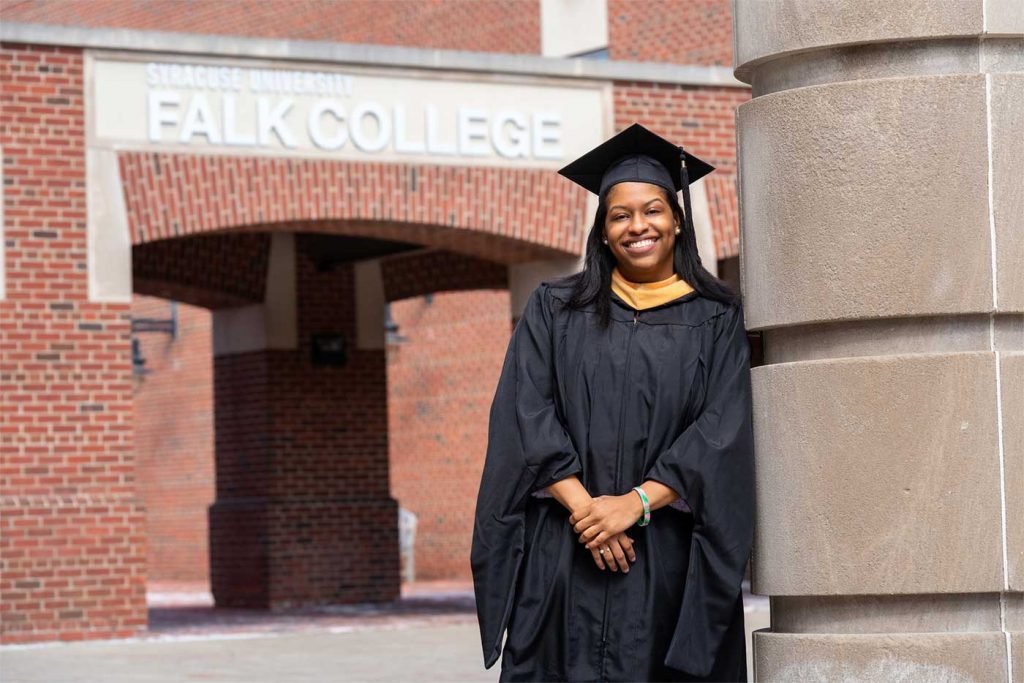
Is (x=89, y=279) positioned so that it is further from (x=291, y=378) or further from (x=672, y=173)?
(x=672, y=173)

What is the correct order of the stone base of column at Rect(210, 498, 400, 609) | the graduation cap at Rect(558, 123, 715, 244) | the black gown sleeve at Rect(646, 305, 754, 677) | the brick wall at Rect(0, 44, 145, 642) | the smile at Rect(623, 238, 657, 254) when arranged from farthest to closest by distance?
the stone base of column at Rect(210, 498, 400, 609), the brick wall at Rect(0, 44, 145, 642), the graduation cap at Rect(558, 123, 715, 244), the smile at Rect(623, 238, 657, 254), the black gown sleeve at Rect(646, 305, 754, 677)

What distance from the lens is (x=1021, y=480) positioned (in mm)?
4027

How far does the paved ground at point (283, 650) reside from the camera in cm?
1062

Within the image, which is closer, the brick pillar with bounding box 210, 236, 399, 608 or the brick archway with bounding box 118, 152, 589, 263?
the brick archway with bounding box 118, 152, 589, 263

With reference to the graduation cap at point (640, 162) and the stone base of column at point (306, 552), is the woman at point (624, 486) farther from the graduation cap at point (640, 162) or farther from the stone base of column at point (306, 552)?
the stone base of column at point (306, 552)

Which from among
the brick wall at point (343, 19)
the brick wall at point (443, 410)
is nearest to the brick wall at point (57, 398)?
the brick wall at point (443, 410)

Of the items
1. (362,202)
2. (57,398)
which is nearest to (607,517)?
(57,398)

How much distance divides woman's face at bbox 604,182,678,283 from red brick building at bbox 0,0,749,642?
9.53 metres

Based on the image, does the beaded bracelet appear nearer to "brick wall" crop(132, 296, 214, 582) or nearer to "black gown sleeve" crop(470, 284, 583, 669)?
"black gown sleeve" crop(470, 284, 583, 669)

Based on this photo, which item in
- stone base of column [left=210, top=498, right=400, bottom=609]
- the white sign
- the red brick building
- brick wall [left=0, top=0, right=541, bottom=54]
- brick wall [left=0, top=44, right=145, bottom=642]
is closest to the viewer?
brick wall [left=0, top=44, right=145, bottom=642]

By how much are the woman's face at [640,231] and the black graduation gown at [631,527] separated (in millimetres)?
140

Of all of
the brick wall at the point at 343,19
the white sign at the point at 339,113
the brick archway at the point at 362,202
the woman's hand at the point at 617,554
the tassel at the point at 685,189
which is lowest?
the woman's hand at the point at 617,554

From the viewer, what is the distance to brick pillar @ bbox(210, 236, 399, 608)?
17.5 meters

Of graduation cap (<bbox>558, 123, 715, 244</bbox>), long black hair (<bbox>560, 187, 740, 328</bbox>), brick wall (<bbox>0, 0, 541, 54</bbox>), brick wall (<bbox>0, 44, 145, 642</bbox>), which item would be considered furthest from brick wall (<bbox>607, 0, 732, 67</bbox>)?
long black hair (<bbox>560, 187, 740, 328</bbox>)
